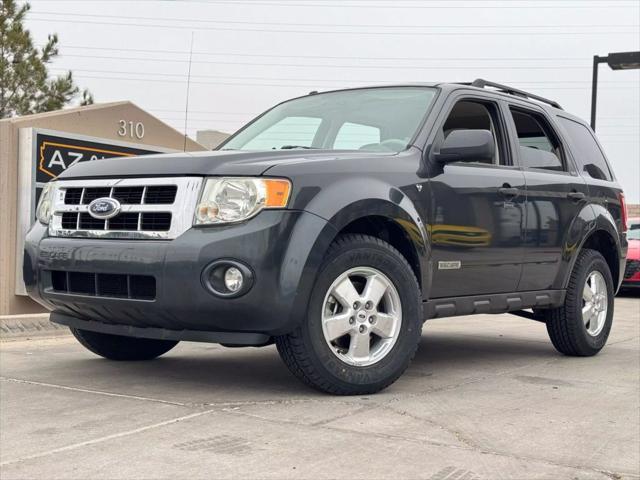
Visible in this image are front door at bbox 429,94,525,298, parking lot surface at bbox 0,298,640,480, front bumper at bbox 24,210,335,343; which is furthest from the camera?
front door at bbox 429,94,525,298

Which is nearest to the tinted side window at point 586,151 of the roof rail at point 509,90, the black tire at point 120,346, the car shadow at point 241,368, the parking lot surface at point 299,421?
the roof rail at point 509,90

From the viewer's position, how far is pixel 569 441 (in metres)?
3.69

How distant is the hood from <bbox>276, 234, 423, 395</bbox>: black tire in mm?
500

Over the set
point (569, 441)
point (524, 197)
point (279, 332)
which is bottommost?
point (569, 441)

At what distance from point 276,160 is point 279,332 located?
883 mm

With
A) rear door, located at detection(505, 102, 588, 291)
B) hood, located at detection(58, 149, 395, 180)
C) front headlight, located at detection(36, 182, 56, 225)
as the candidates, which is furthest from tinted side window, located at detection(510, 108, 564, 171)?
front headlight, located at detection(36, 182, 56, 225)

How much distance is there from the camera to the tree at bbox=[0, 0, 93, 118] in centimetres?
1767

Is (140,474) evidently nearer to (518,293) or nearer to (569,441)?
(569,441)

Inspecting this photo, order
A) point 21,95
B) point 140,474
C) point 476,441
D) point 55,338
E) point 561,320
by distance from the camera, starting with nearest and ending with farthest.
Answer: point 140,474 → point 476,441 → point 561,320 → point 55,338 → point 21,95

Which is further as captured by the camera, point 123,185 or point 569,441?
point 123,185

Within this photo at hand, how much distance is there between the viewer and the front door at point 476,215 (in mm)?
5004

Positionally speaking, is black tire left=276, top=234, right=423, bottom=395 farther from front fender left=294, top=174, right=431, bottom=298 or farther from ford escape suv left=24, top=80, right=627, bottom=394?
front fender left=294, top=174, right=431, bottom=298

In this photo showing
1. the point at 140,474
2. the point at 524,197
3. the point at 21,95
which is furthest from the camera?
the point at 21,95

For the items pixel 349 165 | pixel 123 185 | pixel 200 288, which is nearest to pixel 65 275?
pixel 123 185
